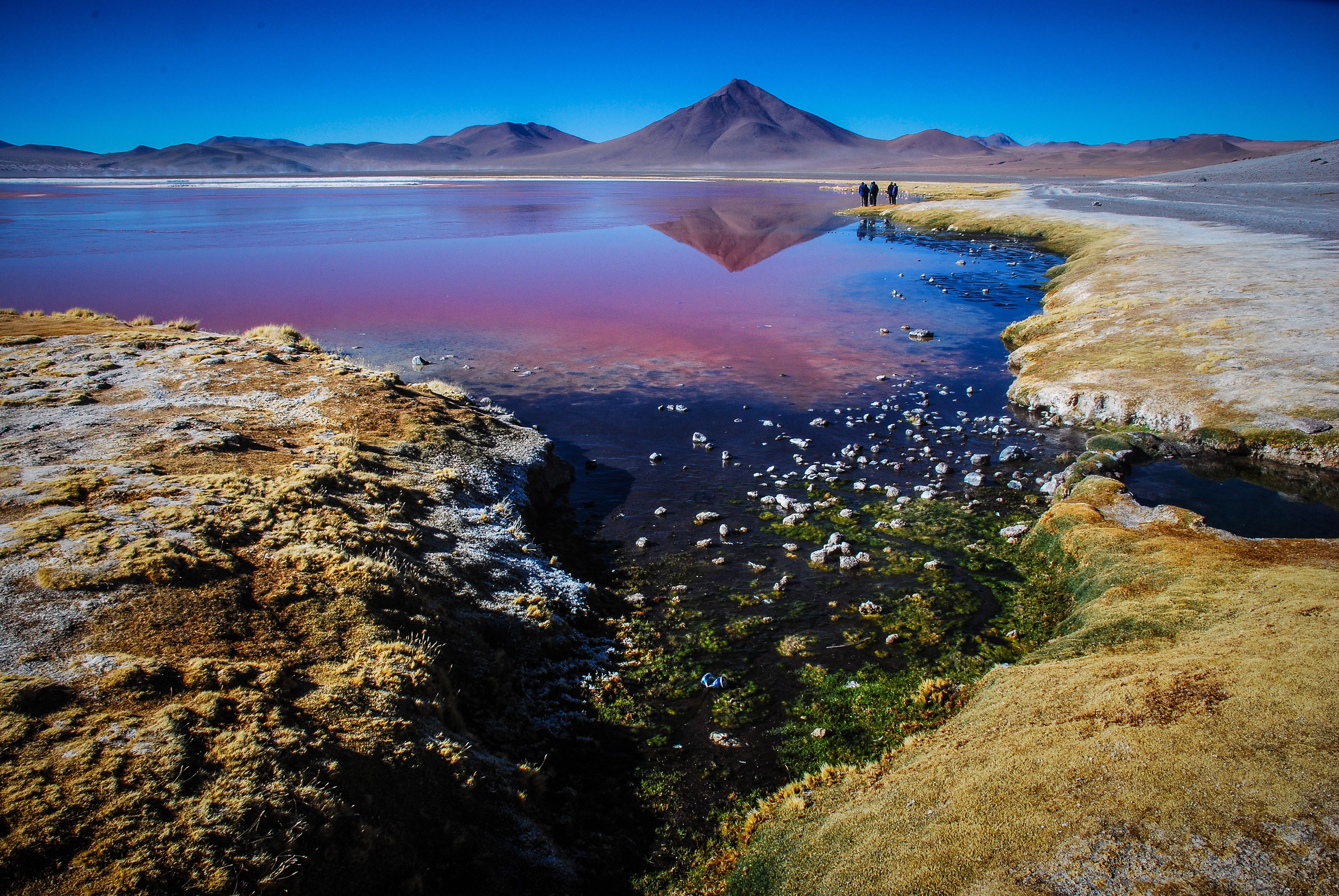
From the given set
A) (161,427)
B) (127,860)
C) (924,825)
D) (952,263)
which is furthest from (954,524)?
(952,263)

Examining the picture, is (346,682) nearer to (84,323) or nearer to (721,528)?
(721,528)

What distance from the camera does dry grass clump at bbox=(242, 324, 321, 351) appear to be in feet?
49.9

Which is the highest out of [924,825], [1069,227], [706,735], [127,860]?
[1069,227]

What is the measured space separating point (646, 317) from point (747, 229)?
29.1 m

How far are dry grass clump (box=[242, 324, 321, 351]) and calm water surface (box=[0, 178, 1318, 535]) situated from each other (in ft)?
9.60

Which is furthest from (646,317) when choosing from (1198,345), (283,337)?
(1198,345)

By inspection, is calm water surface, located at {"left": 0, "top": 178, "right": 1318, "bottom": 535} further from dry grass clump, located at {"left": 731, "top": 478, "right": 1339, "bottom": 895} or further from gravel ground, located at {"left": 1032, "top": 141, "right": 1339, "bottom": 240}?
gravel ground, located at {"left": 1032, "top": 141, "right": 1339, "bottom": 240}

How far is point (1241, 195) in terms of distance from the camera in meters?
52.9

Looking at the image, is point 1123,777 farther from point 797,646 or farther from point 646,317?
point 646,317

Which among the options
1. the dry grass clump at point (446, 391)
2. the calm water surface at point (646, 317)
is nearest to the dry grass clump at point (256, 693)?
the calm water surface at point (646, 317)

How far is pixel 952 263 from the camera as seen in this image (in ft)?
116

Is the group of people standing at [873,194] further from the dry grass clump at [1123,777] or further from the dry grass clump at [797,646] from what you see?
the dry grass clump at [1123,777]

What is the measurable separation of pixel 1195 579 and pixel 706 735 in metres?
5.55

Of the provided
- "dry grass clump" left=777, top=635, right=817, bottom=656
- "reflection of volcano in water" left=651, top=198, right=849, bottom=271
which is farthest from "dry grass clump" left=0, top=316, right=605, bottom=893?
"reflection of volcano in water" left=651, top=198, right=849, bottom=271
